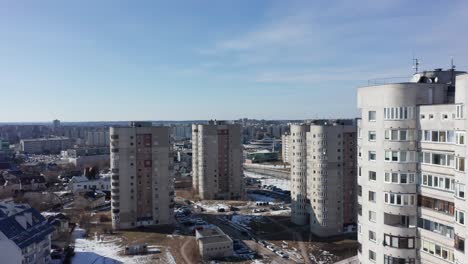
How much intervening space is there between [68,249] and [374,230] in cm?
5525

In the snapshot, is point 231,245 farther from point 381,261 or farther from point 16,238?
point 381,261

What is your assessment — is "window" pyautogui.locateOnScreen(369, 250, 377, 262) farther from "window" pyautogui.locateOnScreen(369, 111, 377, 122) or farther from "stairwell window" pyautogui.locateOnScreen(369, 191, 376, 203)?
"window" pyautogui.locateOnScreen(369, 111, 377, 122)

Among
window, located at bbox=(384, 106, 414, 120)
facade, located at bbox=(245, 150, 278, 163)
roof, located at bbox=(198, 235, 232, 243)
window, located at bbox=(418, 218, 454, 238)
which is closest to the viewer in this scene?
window, located at bbox=(418, 218, 454, 238)

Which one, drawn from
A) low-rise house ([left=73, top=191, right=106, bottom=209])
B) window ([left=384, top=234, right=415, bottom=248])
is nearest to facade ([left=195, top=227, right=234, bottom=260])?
low-rise house ([left=73, top=191, right=106, bottom=209])

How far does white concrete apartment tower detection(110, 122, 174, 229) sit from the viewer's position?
77125mm

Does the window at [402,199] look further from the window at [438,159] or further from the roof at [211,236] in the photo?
the roof at [211,236]

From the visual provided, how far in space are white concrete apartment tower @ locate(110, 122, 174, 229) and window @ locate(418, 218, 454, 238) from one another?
6490 cm

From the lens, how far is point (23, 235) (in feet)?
159

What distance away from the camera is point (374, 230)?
67.1 feet

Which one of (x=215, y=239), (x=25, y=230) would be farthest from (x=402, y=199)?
(x=215, y=239)

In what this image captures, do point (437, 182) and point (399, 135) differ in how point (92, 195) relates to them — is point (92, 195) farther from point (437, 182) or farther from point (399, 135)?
point (437, 182)

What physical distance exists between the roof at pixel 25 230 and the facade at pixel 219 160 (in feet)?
179

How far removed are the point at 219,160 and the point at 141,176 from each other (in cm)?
3161

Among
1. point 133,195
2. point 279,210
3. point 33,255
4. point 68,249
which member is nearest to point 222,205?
point 279,210
